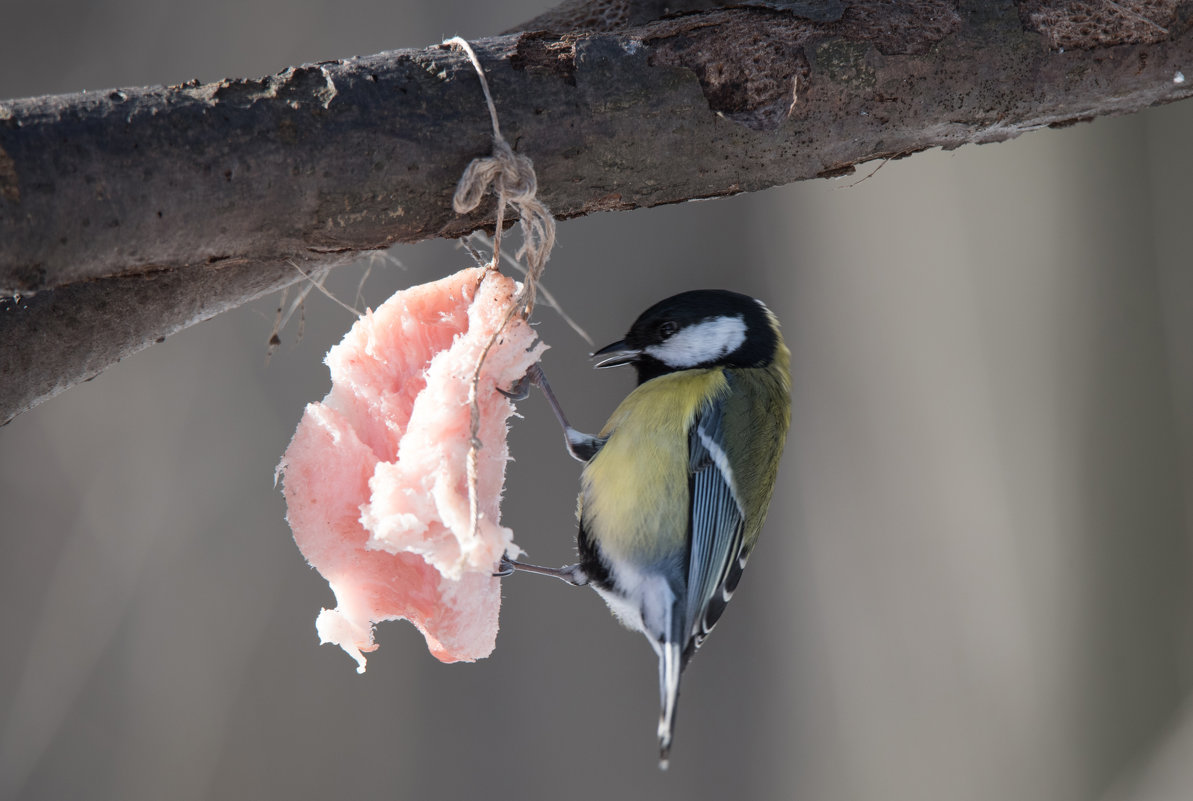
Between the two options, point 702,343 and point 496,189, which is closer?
point 496,189

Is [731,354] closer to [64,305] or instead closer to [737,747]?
[64,305]

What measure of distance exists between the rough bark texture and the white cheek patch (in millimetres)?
345

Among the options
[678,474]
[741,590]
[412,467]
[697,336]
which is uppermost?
[412,467]

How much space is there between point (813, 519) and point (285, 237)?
6.15 feet

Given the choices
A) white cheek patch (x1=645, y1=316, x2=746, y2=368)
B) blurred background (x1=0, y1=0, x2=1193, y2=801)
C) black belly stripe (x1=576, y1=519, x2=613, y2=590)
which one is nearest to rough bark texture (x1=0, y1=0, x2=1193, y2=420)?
white cheek patch (x1=645, y1=316, x2=746, y2=368)

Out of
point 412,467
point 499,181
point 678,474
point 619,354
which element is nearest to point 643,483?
point 678,474

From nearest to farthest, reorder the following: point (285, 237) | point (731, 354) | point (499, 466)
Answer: point (285, 237), point (499, 466), point (731, 354)

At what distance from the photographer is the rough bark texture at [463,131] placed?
68cm

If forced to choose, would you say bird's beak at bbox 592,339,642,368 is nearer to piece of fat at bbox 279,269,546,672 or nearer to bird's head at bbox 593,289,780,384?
bird's head at bbox 593,289,780,384

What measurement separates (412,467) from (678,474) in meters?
0.44

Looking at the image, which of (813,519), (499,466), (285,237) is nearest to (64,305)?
(285,237)

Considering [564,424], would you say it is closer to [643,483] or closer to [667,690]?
[643,483]

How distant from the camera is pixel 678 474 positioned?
3.76ft

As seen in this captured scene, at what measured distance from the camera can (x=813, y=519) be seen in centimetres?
234
